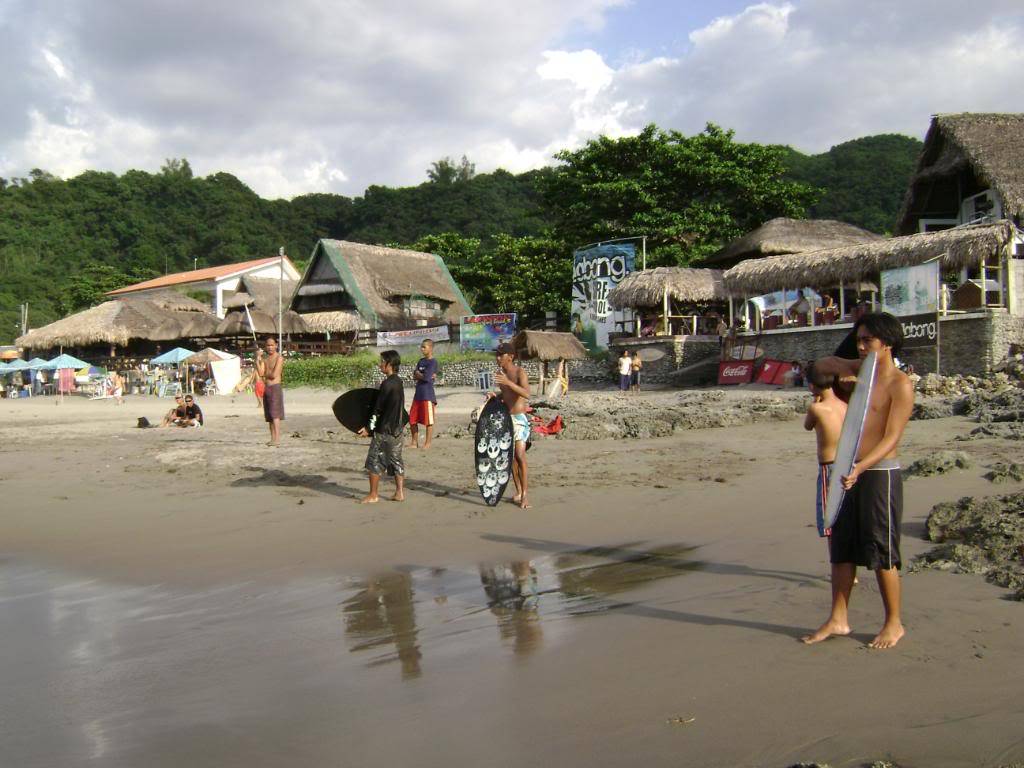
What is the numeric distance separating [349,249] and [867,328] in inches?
1282

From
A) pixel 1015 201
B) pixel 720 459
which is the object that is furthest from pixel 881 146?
pixel 720 459

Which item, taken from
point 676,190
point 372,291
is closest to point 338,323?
point 372,291

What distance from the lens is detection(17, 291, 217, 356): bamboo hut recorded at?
3267cm

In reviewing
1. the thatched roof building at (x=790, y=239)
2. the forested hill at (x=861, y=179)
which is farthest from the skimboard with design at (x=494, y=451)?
the forested hill at (x=861, y=179)

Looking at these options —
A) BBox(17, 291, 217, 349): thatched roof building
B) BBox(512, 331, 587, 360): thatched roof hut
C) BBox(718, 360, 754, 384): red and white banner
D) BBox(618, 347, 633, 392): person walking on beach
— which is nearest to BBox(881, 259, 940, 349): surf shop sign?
BBox(718, 360, 754, 384): red and white banner

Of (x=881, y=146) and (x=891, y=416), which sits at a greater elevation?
(x=881, y=146)

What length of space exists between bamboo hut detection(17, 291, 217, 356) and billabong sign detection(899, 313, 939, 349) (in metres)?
24.0

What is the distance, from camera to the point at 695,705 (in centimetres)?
312

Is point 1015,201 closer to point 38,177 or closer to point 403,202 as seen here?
point 403,202

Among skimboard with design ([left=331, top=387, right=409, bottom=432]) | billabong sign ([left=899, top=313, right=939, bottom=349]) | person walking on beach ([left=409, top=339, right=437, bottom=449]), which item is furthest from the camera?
billabong sign ([left=899, top=313, right=939, bottom=349])

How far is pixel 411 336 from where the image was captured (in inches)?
1144

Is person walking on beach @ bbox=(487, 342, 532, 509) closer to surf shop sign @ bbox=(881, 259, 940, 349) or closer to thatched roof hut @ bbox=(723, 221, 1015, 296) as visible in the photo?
surf shop sign @ bbox=(881, 259, 940, 349)

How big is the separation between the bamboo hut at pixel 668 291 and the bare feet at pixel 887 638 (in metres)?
21.1

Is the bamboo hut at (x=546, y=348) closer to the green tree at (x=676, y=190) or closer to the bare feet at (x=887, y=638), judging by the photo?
the green tree at (x=676, y=190)
